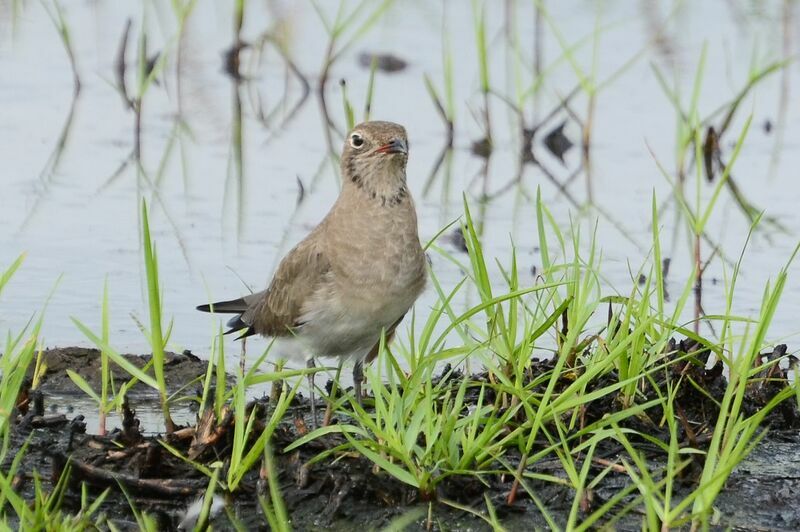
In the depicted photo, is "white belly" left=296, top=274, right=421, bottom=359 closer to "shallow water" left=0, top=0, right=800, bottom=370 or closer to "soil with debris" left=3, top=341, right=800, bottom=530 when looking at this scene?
"soil with debris" left=3, top=341, right=800, bottom=530

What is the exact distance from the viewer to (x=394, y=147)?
5844mm

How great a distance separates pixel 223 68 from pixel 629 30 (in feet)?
11.3

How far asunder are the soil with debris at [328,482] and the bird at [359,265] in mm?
591

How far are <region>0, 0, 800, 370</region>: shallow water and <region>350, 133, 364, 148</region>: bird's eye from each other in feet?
3.67

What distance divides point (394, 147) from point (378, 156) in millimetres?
77

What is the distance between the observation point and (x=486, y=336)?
18.7ft

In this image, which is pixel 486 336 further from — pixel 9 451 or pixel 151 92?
pixel 151 92

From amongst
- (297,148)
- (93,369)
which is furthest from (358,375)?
(297,148)

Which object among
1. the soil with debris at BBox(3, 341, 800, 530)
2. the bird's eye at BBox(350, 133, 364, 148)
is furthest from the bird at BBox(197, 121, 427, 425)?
the soil with debris at BBox(3, 341, 800, 530)

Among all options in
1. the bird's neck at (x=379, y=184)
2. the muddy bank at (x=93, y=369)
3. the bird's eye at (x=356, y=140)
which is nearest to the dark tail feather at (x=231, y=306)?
the muddy bank at (x=93, y=369)

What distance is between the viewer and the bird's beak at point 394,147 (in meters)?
5.84

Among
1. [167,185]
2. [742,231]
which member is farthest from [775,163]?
[167,185]

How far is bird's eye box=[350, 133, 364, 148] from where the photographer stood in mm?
5945

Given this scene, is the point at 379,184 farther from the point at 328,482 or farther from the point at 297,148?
the point at 297,148
